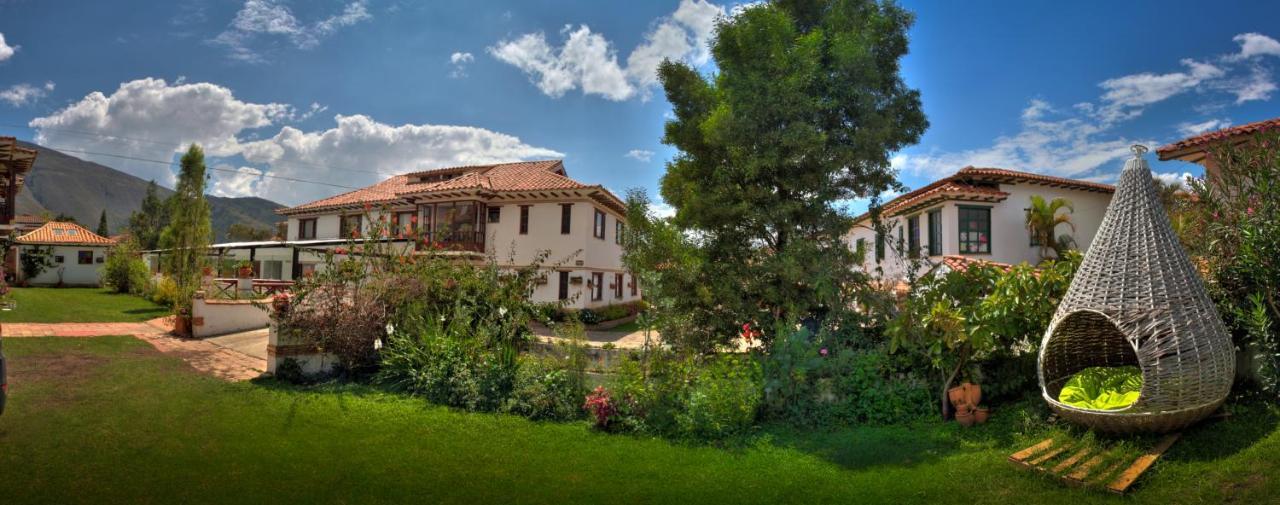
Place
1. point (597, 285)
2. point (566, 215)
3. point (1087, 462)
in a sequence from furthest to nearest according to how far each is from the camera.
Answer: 1. point (597, 285)
2. point (566, 215)
3. point (1087, 462)

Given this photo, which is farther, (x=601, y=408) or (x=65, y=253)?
(x=65, y=253)

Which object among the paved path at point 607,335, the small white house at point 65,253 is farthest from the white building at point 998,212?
the small white house at point 65,253

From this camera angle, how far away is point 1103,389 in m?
6.71

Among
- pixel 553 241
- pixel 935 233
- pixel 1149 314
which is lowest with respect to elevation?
pixel 1149 314

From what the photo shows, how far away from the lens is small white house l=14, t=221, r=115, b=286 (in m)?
37.2

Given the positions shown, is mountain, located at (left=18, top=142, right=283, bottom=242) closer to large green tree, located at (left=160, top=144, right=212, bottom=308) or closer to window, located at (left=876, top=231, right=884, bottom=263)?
large green tree, located at (left=160, top=144, right=212, bottom=308)

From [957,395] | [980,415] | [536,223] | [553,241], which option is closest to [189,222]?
[536,223]

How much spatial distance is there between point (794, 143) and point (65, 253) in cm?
4941

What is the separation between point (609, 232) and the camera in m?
26.0

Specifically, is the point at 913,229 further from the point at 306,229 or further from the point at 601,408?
the point at 306,229

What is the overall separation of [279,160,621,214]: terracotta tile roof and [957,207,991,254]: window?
40.8 ft

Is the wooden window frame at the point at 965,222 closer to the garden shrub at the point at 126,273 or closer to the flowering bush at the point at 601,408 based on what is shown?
the flowering bush at the point at 601,408

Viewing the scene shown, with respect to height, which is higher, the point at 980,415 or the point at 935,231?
the point at 935,231

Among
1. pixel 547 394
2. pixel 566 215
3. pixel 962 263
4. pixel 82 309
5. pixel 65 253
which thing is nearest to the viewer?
pixel 547 394
